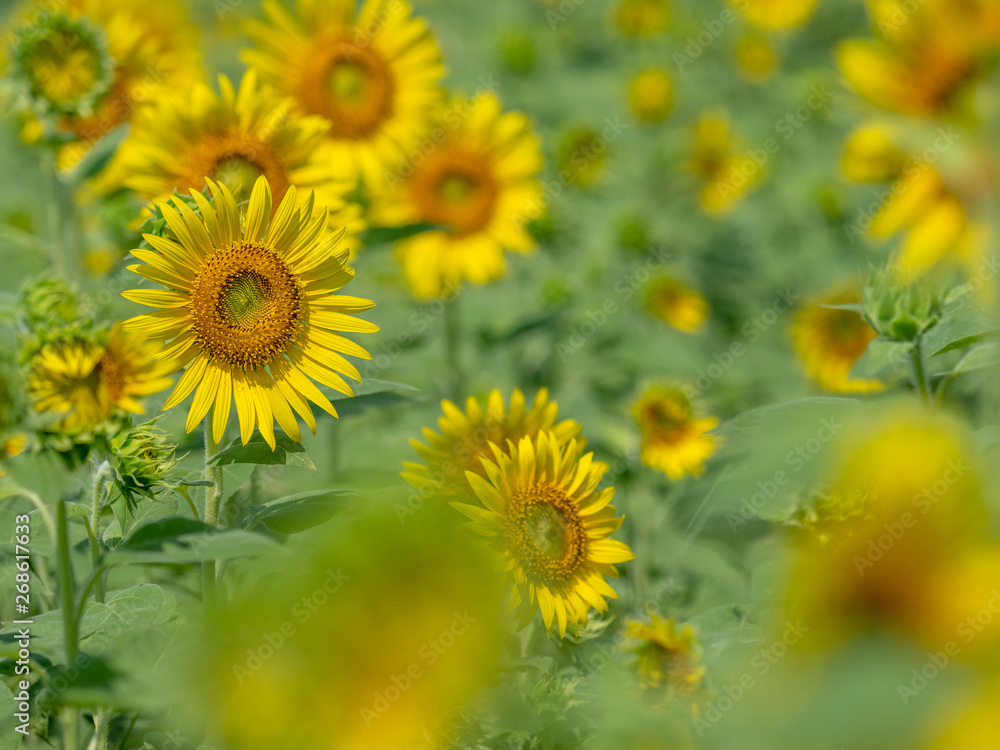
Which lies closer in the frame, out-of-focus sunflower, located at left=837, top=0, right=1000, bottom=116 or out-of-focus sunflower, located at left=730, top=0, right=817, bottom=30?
out-of-focus sunflower, located at left=837, top=0, right=1000, bottom=116

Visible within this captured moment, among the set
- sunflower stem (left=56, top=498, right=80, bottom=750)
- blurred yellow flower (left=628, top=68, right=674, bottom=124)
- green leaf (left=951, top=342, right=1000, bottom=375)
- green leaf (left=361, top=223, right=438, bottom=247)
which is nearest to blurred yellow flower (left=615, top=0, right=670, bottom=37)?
blurred yellow flower (left=628, top=68, right=674, bottom=124)

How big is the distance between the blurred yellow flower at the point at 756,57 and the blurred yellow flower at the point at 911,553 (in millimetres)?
4484

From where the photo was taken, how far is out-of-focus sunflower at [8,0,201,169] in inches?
77.3

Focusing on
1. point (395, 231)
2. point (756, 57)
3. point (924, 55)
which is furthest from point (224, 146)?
point (756, 57)

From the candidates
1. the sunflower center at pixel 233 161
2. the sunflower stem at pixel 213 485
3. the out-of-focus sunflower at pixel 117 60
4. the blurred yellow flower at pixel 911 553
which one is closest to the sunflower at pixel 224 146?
the sunflower center at pixel 233 161

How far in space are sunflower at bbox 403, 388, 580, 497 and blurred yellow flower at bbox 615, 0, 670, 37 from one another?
3504mm

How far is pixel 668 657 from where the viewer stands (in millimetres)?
1445

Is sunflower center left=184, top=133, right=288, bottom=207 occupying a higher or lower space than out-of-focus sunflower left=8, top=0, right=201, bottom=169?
lower

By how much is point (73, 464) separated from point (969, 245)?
1.20 m

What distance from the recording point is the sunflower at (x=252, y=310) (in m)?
1.18

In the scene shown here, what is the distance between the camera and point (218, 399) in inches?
47.9

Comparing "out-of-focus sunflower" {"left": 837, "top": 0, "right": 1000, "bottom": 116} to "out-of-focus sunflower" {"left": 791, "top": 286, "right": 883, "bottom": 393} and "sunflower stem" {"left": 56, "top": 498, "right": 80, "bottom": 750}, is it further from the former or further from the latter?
"out-of-focus sunflower" {"left": 791, "top": 286, "right": 883, "bottom": 393}

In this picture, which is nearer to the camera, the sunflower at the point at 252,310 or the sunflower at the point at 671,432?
the sunflower at the point at 252,310

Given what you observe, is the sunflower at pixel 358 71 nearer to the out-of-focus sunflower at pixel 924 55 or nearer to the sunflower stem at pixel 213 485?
the sunflower stem at pixel 213 485
